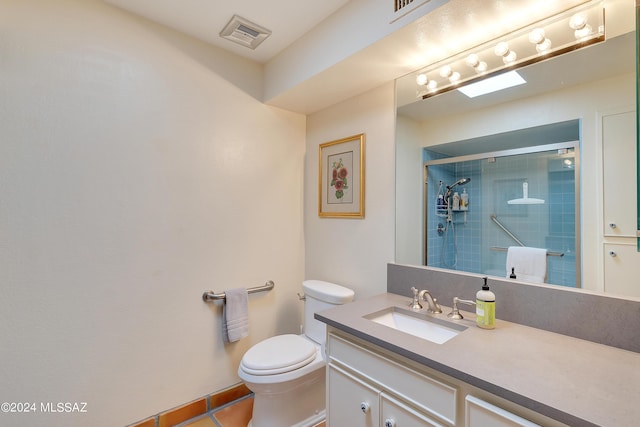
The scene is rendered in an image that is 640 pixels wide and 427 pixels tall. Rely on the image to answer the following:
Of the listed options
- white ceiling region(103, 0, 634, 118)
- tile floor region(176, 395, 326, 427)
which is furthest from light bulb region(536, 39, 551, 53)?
tile floor region(176, 395, 326, 427)

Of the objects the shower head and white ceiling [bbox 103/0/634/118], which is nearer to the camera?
white ceiling [bbox 103/0/634/118]

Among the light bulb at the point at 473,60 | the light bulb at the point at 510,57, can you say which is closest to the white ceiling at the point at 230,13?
the light bulb at the point at 473,60

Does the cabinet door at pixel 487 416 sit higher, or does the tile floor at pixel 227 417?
the cabinet door at pixel 487 416

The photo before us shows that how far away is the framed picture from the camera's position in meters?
1.94

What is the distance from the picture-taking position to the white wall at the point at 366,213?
5.85 feet

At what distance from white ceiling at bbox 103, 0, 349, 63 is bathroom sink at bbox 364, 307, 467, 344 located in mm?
1615

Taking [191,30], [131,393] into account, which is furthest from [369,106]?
[131,393]

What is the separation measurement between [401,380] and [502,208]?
930 mm

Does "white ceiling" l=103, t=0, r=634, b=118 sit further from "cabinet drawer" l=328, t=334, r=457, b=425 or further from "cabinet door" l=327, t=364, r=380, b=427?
"cabinet door" l=327, t=364, r=380, b=427

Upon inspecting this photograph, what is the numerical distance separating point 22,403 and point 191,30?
2122 millimetres

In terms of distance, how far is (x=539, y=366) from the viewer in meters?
0.86

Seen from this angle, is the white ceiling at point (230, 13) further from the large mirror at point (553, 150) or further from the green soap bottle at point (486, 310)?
the green soap bottle at point (486, 310)

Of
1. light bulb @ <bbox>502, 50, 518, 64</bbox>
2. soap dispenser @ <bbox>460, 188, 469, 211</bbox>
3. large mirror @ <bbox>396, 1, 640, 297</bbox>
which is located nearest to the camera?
large mirror @ <bbox>396, 1, 640, 297</bbox>

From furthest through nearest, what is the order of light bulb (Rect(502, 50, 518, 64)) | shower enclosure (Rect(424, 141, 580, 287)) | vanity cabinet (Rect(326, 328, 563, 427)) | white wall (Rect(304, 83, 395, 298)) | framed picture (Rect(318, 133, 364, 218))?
framed picture (Rect(318, 133, 364, 218)) < white wall (Rect(304, 83, 395, 298)) < light bulb (Rect(502, 50, 518, 64)) < shower enclosure (Rect(424, 141, 580, 287)) < vanity cabinet (Rect(326, 328, 563, 427))
